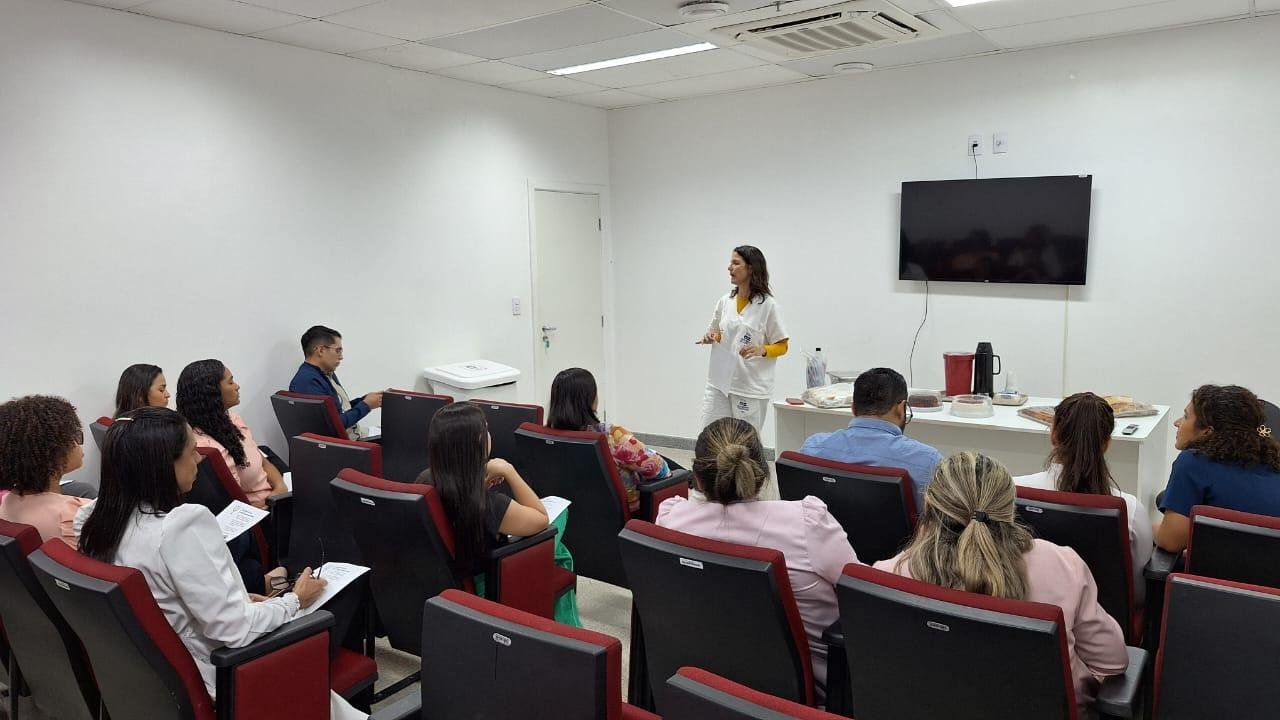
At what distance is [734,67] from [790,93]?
30.9 inches

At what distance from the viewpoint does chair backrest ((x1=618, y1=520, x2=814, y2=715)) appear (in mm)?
1908

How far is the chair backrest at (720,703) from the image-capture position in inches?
48.1

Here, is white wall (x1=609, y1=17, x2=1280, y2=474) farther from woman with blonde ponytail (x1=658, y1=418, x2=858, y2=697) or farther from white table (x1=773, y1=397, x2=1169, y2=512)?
woman with blonde ponytail (x1=658, y1=418, x2=858, y2=697)

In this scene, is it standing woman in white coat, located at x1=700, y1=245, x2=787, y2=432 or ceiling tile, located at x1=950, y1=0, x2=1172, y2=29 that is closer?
ceiling tile, located at x1=950, y1=0, x2=1172, y2=29

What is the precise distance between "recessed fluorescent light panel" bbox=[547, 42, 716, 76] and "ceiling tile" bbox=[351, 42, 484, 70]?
65cm

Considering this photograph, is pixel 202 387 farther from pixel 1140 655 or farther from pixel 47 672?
pixel 1140 655

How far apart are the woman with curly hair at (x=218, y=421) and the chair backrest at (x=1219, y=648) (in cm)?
309

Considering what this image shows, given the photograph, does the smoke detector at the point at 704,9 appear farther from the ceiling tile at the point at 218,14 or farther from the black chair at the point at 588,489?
the black chair at the point at 588,489

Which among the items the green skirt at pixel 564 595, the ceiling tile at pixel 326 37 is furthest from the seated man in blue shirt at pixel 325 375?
the green skirt at pixel 564 595

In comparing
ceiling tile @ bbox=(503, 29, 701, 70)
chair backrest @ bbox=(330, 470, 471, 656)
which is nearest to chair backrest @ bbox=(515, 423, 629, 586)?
chair backrest @ bbox=(330, 470, 471, 656)

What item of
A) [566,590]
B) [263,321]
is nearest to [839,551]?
[566,590]

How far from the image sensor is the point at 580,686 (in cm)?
145

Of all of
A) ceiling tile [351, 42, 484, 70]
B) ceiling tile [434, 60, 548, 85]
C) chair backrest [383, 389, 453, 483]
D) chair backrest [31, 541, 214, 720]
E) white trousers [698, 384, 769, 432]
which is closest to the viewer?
chair backrest [31, 541, 214, 720]

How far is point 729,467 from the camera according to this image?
2.26 meters
